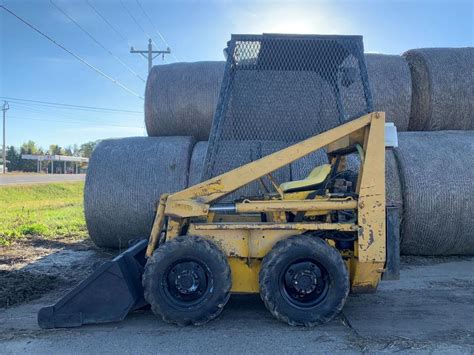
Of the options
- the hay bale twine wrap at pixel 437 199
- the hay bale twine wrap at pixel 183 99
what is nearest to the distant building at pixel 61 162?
the hay bale twine wrap at pixel 183 99

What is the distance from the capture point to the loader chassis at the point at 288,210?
4.11 m

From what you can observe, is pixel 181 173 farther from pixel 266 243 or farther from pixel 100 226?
pixel 266 243

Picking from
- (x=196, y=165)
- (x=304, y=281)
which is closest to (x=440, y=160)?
(x=196, y=165)

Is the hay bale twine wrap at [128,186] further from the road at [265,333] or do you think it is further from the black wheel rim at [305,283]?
the black wheel rim at [305,283]

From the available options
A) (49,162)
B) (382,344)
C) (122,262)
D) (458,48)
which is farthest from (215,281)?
(49,162)

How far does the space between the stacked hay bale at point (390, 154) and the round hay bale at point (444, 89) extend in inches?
0.6

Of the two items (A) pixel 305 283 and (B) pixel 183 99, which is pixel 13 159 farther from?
(A) pixel 305 283

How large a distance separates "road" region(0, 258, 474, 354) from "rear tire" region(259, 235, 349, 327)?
13 cm

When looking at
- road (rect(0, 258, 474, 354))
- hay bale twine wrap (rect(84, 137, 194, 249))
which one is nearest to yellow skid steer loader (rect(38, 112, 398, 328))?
road (rect(0, 258, 474, 354))

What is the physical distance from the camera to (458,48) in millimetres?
7699

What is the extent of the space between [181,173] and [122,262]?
2738mm

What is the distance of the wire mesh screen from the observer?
4621mm

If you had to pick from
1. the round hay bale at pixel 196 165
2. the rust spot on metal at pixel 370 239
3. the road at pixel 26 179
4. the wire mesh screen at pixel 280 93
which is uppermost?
the wire mesh screen at pixel 280 93

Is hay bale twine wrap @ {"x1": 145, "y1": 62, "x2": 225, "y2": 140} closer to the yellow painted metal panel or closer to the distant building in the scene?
the yellow painted metal panel
